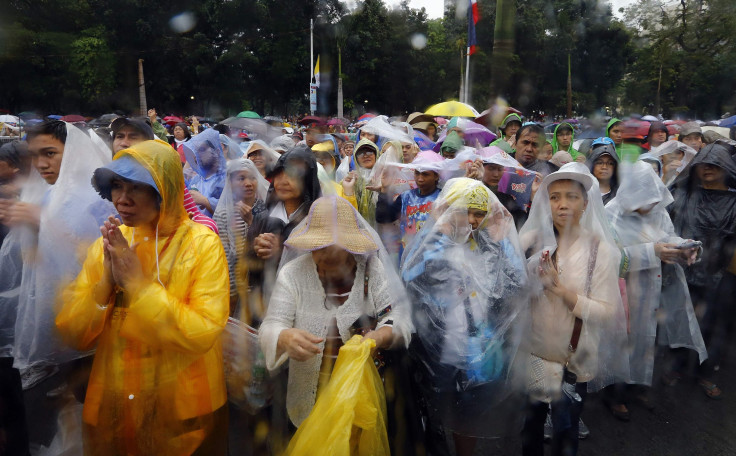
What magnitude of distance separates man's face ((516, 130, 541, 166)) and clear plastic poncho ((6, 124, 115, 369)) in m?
3.82

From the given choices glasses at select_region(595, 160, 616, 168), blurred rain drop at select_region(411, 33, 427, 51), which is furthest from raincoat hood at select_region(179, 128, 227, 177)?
blurred rain drop at select_region(411, 33, 427, 51)

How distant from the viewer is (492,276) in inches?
101

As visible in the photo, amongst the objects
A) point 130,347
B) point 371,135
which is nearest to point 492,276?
point 130,347

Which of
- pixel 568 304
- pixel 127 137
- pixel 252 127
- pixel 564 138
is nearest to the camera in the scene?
pixel 568 304

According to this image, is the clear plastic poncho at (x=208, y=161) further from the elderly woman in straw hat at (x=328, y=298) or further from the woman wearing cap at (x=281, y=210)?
the elderly woman in straw hat at (x=328, y=298)

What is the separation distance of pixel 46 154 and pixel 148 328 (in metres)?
1.53

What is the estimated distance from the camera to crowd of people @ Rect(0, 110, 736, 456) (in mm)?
1958

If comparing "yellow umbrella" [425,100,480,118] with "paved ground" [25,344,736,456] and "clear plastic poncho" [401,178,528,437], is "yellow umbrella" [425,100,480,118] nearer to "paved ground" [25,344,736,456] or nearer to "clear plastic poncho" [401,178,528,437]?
"paved ground" [25,344,736,456]

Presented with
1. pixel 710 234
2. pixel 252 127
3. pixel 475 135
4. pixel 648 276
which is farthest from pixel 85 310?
pixel 252 127

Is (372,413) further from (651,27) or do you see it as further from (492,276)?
(651,27)

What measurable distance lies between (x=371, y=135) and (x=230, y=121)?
18.4 ft

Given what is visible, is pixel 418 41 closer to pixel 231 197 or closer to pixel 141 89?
pixel 141 89

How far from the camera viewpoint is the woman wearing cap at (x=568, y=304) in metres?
2.52

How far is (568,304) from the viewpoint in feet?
8.19
